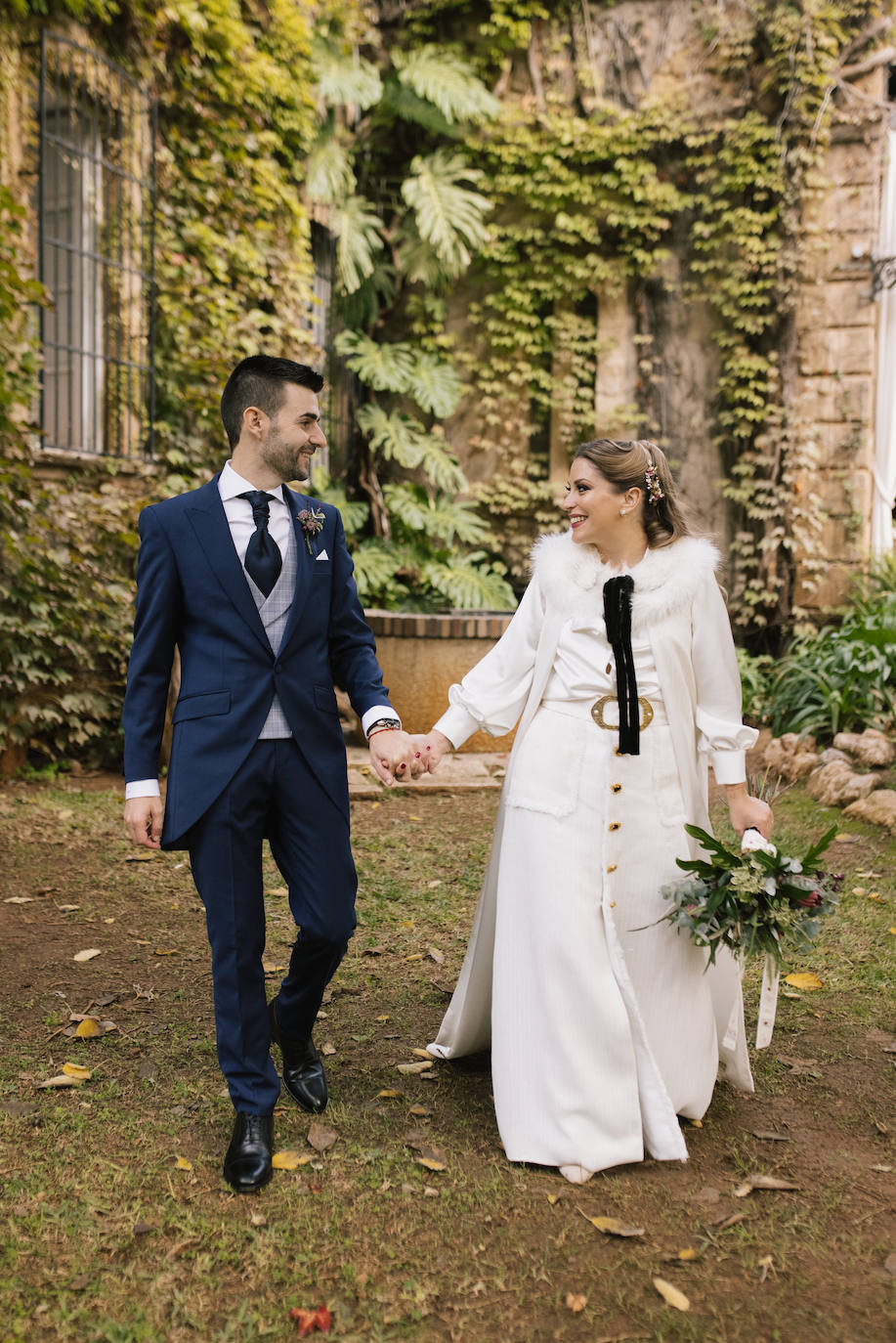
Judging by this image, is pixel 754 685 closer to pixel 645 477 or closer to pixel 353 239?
pixel 353 239

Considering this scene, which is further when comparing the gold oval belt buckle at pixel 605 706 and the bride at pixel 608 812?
the gold oval belt buckle at pixel 605 706

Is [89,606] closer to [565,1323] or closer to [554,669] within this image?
[554,669]

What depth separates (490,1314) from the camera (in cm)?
226

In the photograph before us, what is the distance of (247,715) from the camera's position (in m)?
2.75

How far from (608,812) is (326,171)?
8472 millimetres

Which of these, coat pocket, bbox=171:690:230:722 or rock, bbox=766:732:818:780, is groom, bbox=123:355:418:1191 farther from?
rock, bbox=766:732:818:780

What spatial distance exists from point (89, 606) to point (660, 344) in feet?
21.9

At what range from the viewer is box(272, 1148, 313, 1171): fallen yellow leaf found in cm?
280

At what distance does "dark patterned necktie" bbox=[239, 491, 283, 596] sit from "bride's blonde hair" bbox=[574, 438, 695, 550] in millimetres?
842

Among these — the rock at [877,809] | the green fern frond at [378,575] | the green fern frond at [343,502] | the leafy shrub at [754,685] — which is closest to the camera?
the rock at [877,809]

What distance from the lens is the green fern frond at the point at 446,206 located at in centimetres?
1037

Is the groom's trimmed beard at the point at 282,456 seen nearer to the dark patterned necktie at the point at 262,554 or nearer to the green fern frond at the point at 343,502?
the dark patterned necktie at the point at 262,554

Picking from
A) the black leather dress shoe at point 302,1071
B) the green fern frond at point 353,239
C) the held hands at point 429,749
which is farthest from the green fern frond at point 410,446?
the black leather dress shoe at point 302,1071

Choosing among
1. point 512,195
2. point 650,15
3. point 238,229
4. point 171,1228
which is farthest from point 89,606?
point 650,15
